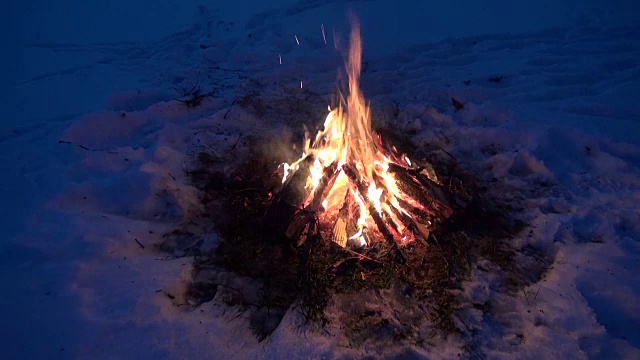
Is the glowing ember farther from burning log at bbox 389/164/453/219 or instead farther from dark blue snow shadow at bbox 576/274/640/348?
dark blue snow shadow at bbox 576/274/640/348

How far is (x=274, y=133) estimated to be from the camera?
14.4ft

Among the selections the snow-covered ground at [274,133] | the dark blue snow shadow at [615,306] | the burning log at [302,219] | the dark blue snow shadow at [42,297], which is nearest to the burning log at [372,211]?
the burning log at [302,219]

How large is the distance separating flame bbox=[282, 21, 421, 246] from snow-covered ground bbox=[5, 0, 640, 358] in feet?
2.59

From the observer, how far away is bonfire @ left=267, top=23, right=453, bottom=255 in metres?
3.12

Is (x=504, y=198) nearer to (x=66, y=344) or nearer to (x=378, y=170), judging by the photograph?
(x=378, y=170)

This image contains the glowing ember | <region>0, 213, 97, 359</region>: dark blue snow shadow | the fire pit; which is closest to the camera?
<region>0, 213, 97, 359</region>: dark blue snow shadow

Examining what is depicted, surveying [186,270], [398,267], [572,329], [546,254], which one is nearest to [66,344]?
[186,270]

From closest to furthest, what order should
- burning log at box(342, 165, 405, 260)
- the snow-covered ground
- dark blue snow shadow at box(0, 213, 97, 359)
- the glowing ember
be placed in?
dark blue snow shadow at box(0, 213, 97, 359)
the snow-covered ground
burning log at box(342, 165, 405, 260)
the glowing ember

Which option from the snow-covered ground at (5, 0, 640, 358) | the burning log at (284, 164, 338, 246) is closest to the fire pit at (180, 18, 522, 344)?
the burning log at (284, 164, 338, 246)

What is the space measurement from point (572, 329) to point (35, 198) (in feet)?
13.6

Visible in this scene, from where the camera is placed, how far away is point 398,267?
297 cm

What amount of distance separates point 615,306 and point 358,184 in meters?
1.88

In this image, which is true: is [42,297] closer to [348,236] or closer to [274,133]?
[348,236]

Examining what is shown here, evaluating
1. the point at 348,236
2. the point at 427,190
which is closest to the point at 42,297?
the point at 348,236
